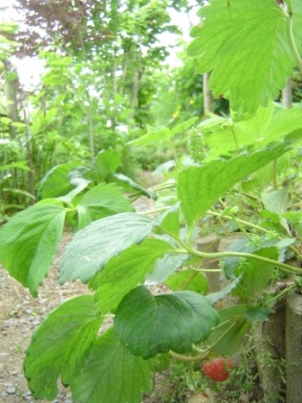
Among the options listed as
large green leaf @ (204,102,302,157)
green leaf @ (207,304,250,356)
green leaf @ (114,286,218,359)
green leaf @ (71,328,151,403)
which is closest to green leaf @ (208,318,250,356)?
green leaf @ (207,304,250,356)

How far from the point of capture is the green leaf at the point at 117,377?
0.90 meters

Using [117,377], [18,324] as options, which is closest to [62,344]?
[117,377]

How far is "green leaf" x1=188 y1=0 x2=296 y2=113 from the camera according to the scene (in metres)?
0.75

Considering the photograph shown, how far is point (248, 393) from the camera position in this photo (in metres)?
1.07

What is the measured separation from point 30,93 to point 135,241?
3.06m

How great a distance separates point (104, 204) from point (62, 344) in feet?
0.77

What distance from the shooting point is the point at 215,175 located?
0.64 m

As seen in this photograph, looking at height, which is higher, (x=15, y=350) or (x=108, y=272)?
(x=108, y=272)

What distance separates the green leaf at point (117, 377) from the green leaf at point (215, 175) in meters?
0.34

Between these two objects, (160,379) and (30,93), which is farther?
(30,93)

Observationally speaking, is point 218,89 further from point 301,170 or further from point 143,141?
point 301,170

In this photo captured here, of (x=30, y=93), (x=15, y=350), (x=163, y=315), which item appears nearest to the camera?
(x=163, y=315)

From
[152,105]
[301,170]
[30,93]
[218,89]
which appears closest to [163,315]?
[218,89]

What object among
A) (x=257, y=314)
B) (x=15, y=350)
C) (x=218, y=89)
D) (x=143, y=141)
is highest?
(x=218, y=89)
